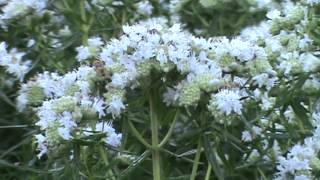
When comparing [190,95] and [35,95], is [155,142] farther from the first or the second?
[35,95]

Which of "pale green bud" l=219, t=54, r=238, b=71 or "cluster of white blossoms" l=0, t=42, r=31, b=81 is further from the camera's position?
"cluster of white blossoms" l=0, t=42, r=31, b=81

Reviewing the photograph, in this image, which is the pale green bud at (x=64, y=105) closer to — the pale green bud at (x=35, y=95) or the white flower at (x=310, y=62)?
the pale green bud at (x=35, y=95)

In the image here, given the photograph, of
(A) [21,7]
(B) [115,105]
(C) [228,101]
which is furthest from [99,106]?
(A) [21,7]

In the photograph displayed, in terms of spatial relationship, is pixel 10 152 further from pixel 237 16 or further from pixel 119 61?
pixel 237 16

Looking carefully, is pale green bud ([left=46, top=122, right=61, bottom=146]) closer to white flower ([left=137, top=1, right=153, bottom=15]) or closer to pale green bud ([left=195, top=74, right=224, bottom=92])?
pale green bud ([left=195, top=74, right=224, bottom=92])

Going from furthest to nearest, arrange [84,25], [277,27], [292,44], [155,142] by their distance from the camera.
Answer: [84,25] < [277,27] < [292,44] < [155,142]

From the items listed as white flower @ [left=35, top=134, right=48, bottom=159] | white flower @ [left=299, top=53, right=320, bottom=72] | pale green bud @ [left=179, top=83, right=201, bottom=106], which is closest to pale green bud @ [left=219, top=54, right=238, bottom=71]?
pale green bud @ [left=179, top=83, right=201, bottom=106]

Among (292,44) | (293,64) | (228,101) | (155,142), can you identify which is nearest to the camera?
(228,101)

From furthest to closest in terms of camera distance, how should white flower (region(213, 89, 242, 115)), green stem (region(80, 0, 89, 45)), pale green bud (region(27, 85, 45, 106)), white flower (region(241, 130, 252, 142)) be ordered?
green stem (region(80, 0, 89, 45)), pale green bud (region(27, 85, 45, 106)), white flower (region(241, 130, 252, 142)), white flower (region(213, 89, 242, 115))
